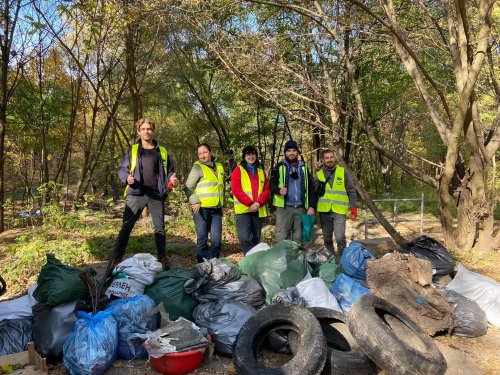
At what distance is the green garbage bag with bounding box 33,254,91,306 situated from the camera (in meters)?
3.19

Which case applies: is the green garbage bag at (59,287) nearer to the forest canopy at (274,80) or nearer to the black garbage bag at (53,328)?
the black garbage bag at (53,328)

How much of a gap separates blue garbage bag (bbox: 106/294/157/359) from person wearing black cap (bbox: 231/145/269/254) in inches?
77.0

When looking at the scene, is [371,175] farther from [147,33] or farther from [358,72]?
[147,33]

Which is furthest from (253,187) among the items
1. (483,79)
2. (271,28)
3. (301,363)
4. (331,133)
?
(483,79)

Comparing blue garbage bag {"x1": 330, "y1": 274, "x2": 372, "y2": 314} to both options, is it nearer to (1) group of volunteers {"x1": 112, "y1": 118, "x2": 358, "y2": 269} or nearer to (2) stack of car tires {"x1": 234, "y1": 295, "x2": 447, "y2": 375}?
(2) stack of car tires {"x1": 234, "y1": 295, "x2": 447, "y2": 375}

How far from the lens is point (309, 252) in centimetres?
480

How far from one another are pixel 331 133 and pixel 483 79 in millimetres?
4795

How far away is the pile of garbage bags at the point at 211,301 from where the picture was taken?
9.68ft

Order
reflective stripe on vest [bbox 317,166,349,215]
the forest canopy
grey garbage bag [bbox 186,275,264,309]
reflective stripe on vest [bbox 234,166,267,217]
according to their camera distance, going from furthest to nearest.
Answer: the forest canopy < reflective stripe on vest [bbox 317,166,349,215] < reflective stripe on vest [bbox 234,166,267,217] < grey garbage bag [bbox 186,275,264,309]

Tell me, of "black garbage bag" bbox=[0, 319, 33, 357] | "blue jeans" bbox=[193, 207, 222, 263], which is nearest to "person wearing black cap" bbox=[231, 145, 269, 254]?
"blue jeans" bbox=[193, 207, 222, 263]

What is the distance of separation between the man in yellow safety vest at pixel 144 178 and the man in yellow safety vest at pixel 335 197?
205 centimetres

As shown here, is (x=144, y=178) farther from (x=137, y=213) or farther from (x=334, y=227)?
(x=334, y=227)

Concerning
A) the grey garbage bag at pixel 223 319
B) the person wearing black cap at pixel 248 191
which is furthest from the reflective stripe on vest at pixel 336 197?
the grey garbage bag at pixel 223 319

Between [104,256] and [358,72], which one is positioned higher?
[358,72]
